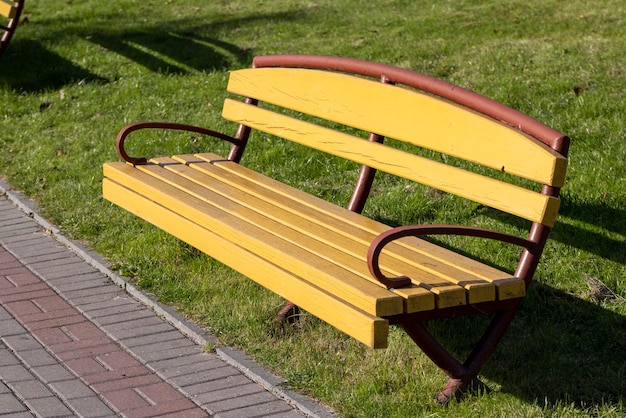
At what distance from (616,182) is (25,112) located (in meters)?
5.01

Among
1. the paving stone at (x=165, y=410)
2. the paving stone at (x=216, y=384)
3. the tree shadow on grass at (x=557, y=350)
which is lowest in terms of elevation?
the paving stone at (x=165, y=410)

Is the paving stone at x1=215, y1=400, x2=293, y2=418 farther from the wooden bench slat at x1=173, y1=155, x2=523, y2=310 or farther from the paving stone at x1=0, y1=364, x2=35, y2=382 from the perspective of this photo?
the paving stone at x1=0, y1=364, x2=35, y2=382

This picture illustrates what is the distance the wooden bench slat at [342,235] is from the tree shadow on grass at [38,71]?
356cm

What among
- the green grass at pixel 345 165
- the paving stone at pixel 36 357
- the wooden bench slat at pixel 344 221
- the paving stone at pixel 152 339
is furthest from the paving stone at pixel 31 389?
the wooden bench slat at pixel 344 221

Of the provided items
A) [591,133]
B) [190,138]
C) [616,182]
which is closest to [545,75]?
[591,133]

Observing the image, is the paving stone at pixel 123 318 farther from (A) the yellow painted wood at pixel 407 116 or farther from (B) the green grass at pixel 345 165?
(A) the yellow painted wood at pixel 407 116

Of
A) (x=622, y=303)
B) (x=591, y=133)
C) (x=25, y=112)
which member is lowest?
(x=25, y=112)

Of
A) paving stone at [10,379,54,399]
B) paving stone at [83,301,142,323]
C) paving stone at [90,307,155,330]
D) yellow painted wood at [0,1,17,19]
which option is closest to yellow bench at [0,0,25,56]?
yellow painted wood at [0,1,17,19]

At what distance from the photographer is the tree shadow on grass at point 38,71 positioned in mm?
9164

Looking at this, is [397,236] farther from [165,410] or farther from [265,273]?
[165,410]

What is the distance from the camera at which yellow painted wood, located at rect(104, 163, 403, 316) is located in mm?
3750

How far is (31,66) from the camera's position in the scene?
379 inches

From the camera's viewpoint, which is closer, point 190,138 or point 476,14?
point 190,138

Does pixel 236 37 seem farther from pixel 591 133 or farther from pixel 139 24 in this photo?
pixel 591 133
